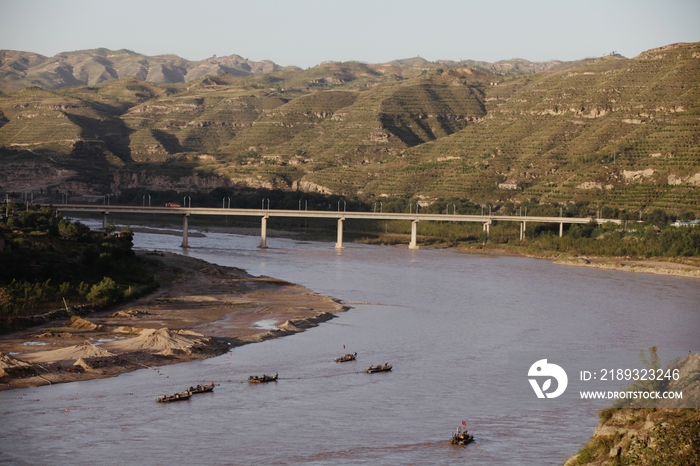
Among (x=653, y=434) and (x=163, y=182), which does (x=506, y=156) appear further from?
(x=653, y=434)

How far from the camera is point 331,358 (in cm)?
3906

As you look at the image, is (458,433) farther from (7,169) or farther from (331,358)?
(7,169)

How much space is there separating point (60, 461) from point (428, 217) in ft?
270

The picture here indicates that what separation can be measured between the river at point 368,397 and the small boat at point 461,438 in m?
0.28

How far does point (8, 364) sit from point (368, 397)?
12914mm

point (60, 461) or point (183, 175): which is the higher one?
point (183, 175)

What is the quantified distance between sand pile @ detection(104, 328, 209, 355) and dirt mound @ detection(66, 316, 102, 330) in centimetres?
319

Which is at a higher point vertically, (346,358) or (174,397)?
(346,358)

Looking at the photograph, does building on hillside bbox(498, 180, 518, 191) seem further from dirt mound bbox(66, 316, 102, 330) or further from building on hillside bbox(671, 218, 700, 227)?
dirt mound bbox(66, 316, 102, 330)

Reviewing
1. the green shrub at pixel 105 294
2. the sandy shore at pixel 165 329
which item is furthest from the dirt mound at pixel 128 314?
the green shrub at pixel 105 294

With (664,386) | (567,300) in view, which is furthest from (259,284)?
(664,386)

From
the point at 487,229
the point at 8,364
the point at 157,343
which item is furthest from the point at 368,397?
the point at 487,229

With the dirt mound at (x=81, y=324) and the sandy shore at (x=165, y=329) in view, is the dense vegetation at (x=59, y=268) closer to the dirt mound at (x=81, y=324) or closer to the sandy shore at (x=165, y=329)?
the sandy shore at (x=165, y=329)

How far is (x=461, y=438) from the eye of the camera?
91.2 ft
